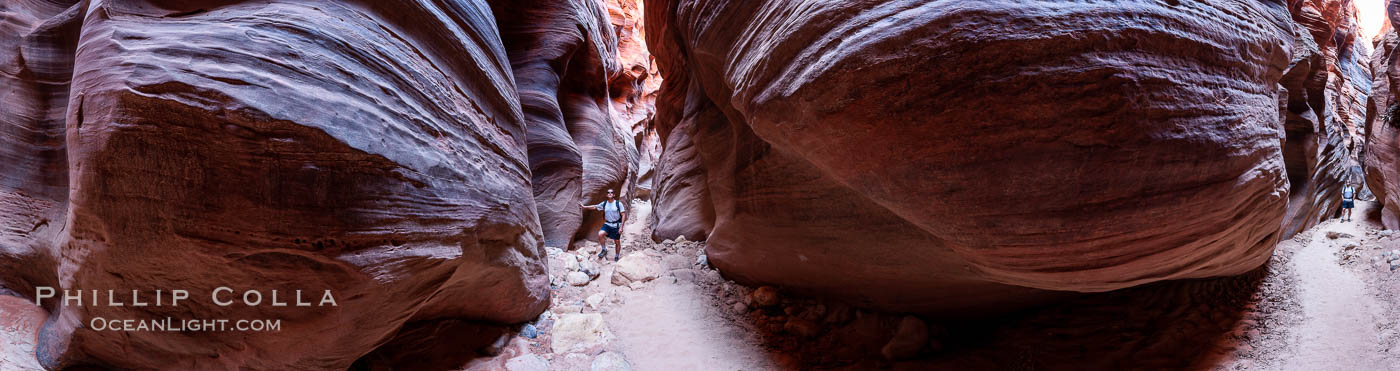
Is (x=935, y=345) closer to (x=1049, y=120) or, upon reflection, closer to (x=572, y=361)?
(x=1049, y=120)

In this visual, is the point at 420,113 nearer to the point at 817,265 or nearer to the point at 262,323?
the point at 262,323

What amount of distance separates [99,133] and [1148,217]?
4060 millimetres

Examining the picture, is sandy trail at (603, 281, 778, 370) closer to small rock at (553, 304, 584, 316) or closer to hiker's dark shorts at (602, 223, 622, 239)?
small rock at (553, 304, 584, 316)

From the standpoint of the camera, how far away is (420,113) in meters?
2.40

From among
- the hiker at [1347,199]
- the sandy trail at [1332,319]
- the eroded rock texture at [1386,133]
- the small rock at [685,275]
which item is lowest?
the small rock at [685,275]

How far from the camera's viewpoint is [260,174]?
1834 mm

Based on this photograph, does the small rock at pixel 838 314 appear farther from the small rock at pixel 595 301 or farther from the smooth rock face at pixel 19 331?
the smooth rock face at pixel 19 331

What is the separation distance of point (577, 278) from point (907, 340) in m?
3.14

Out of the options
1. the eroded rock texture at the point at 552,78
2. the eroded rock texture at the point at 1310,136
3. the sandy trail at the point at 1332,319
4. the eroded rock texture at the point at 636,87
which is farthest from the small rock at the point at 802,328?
the eroded rock texture at the point at 636,87

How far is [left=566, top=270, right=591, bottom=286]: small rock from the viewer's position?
4.71m

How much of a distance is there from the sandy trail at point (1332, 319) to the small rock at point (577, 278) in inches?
210

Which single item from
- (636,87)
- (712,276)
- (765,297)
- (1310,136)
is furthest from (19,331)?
(636,87)

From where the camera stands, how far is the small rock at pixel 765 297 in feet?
14.4

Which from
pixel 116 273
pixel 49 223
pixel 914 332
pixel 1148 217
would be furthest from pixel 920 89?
pixel 49 223
